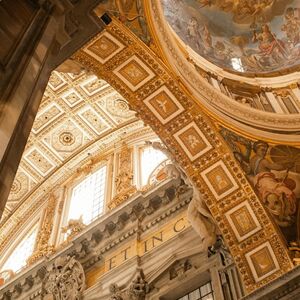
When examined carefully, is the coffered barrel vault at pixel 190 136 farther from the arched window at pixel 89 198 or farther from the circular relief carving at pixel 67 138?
the circular relief carving at pixel 67 138

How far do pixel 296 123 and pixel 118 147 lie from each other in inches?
287

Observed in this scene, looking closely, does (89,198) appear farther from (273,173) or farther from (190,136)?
(273,173)

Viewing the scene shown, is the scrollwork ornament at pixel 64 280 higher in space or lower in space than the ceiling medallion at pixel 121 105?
lower

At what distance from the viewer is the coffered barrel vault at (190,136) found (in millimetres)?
9484

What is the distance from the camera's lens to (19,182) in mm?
18141

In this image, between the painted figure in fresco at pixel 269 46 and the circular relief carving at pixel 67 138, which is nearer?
the painted figure in fresco at pixel 269 46

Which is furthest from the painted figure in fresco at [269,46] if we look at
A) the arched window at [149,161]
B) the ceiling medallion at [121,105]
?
the ceiling medallion at [121,105]

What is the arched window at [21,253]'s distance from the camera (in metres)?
16.0

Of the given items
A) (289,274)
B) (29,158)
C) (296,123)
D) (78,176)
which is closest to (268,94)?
(296,123)

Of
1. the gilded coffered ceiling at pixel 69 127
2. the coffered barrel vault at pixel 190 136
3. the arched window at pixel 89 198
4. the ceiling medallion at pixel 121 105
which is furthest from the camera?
the ceiling medallion at pixel 121 105

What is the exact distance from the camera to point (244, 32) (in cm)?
1409

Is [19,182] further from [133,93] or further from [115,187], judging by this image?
[133,93]

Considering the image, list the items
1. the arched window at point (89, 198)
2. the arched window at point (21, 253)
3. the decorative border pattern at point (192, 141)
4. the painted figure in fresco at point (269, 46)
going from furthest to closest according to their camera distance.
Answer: the arched window at point (21, 253), the arched window at point (89, 198), the painted figure in fresco at point (269, 46), the decorative border pattern at point (192, 141)

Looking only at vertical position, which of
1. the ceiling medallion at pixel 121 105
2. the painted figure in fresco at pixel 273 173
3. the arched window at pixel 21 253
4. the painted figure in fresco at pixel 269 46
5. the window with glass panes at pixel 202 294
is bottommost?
the window with glass panes at pixel 202 294
